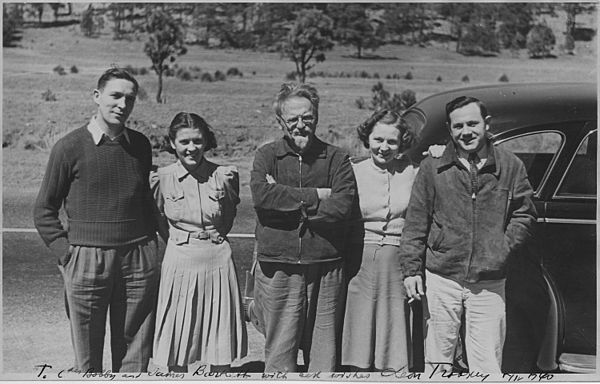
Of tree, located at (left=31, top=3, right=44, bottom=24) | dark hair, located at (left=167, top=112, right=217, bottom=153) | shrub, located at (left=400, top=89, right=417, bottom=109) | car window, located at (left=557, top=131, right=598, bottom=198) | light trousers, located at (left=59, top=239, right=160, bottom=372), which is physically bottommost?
light trousers, located at (left=59, top=239, right=160, bottom=372)

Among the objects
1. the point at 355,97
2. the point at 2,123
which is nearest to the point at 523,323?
the point at 355,97

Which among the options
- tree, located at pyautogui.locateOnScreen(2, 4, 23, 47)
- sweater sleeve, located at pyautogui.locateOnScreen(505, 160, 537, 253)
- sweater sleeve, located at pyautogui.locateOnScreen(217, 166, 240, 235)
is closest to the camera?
sweater sleeve, located at pyautogui.locateOnScreen(505, 160, 537, 253)

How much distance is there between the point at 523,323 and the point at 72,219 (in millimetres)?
2716

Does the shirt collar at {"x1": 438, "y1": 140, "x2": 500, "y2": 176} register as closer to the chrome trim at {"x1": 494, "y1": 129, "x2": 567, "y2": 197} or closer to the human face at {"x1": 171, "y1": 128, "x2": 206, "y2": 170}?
the chrome trim at {"x1": 494, "y1": 129, "x2": 567, "y2": 197}

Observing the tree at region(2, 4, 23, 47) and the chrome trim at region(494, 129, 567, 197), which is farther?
the tree at region(2, 4, 23, 47)

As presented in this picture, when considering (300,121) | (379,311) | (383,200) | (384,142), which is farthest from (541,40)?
(379,311)

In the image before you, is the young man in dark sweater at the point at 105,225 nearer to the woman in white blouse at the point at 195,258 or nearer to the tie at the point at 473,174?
the woman in white blouse at the point at 195,258

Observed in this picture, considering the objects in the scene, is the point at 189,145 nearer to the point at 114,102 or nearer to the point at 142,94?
the point at 114,102

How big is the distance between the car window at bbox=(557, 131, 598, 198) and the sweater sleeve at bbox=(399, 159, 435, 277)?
0.86 m

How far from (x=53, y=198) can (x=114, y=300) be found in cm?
69

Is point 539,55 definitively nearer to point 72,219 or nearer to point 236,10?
point 236,10

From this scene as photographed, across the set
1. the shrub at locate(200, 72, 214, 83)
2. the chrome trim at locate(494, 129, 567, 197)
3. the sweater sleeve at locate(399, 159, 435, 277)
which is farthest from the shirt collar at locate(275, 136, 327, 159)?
the shrub at locate(200, 72, 214, 83)

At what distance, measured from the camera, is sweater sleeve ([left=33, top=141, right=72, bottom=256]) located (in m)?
4.18

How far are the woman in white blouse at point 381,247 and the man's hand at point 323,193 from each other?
7.2 inches
